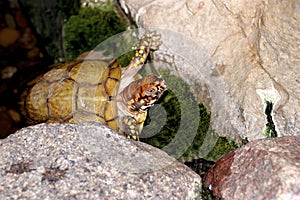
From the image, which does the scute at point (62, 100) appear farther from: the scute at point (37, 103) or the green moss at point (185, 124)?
the green moss at point (185, 124)

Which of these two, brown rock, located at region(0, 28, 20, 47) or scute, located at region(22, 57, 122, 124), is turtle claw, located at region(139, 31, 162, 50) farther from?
brown rock, located at region(0, 28, 20, 47)

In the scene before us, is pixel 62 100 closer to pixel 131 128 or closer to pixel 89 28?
pixel 131 128

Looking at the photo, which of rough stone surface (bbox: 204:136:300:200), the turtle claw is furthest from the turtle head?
rough stone surface (bbox: 204:136:300:200)

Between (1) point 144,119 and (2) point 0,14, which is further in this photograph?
(2) point 0,14

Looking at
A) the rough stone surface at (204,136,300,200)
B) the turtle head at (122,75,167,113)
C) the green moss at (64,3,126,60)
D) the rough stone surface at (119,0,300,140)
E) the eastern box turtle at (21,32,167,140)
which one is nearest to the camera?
the rough stone surface at (204,136,300,200)

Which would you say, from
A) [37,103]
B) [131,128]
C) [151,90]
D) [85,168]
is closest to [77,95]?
[37,103]

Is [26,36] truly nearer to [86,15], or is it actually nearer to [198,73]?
[86,15]

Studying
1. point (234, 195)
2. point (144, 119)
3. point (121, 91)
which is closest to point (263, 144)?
point (234, 195)
